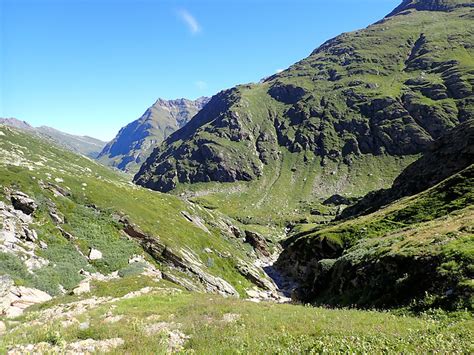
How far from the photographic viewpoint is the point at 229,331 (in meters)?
14.6

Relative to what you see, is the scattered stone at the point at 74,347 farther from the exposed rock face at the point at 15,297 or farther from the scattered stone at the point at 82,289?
the scattered stone at the point at 82,289

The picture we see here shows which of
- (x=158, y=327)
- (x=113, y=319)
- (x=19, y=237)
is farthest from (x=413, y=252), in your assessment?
(x=19, y=237)

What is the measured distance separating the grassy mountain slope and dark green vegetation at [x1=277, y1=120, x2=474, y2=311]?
2098 cm

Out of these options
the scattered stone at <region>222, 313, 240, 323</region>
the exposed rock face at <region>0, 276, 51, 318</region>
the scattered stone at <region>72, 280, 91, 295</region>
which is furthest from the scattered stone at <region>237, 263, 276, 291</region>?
the scattered stone at <region>222, 313, 240, 323</region>

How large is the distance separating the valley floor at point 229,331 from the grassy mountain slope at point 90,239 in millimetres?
16979

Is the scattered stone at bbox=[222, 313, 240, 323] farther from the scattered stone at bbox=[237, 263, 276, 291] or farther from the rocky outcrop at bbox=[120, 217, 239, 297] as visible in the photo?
the scattered stone at bbox=[237, 263, 276, 291]

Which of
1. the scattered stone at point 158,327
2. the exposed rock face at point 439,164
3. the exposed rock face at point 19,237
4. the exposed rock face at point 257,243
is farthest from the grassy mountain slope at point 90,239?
the exposed rock face at point 439,164

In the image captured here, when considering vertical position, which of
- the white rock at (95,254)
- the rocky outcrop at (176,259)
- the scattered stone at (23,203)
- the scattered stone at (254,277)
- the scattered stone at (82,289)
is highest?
the scattered stone at (23,203)

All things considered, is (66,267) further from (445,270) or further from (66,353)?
(445,270)

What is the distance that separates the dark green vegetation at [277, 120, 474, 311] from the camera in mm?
20984

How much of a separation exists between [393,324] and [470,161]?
79242 millimetres

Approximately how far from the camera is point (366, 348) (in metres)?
10.3

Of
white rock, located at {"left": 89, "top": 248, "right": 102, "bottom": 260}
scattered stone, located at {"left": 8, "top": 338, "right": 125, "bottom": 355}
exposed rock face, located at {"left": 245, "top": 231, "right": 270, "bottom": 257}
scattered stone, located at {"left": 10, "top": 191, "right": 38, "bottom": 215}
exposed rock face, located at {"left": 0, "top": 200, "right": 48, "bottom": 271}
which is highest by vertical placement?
scattered stone, located at {"left": 10, "top": 191, "right": 38, "bottom": 215}

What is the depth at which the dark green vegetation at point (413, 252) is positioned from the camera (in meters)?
21.0
